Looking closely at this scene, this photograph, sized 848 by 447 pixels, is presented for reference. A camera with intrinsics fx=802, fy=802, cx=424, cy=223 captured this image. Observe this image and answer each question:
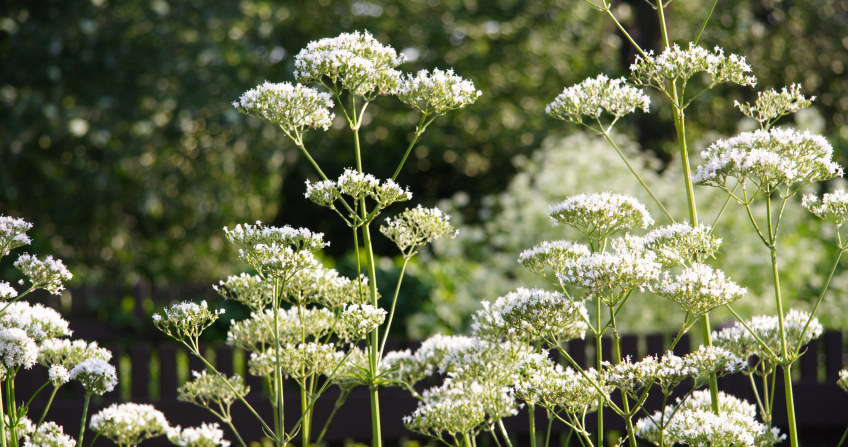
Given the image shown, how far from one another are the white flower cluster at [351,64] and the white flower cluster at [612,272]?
0.85 m

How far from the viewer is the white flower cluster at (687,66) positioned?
2.39 metres

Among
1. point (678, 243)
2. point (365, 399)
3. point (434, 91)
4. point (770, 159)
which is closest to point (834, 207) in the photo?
point (770, 159)

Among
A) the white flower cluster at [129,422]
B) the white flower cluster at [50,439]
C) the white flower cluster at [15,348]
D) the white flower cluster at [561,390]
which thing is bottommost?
the white flower cluster at [50,439]

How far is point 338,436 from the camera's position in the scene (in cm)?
529

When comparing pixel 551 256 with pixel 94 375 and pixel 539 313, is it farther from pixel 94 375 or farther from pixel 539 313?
pixel 94 375

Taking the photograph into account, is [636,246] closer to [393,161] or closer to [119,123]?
[119,123]

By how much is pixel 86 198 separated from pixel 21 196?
1.05 metres

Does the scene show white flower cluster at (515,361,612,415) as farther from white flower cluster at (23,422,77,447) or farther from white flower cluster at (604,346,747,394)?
white flower cluster at (23,422,77,447)

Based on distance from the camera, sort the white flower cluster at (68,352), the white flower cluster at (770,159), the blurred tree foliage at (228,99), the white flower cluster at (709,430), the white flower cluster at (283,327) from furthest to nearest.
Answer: the blurred tree foliage at (228,99), the white flower cluster at (283,327), the white flower cluster at (68,352), the white flower cluster at (770,159), the white flower cluster at (709,430)

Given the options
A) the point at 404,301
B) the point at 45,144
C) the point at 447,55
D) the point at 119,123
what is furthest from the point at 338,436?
the point at 447,55

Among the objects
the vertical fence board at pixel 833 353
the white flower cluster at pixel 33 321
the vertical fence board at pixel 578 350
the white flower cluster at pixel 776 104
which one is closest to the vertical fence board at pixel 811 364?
the vertical fence board at pixel 833 353

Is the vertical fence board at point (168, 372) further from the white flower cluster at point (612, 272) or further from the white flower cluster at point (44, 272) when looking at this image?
the white flower cluster at point (612, 272)

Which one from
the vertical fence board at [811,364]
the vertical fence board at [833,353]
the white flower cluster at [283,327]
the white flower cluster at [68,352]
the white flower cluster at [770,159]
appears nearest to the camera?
the white flower cluster at [770,159]

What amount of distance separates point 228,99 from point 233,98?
0.08 metres
